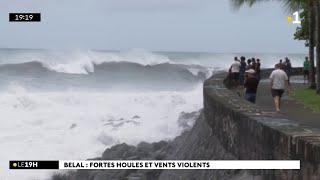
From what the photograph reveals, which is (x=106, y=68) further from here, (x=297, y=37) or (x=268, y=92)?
(x=268, y=92)

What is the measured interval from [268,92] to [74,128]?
14245mm

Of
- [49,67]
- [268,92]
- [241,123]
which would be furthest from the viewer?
[49,67]

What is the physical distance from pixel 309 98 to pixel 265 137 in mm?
Answer: 10052

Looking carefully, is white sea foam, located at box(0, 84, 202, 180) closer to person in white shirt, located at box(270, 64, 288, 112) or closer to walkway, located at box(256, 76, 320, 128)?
walkway, located at box(256, 76, 320, 128)

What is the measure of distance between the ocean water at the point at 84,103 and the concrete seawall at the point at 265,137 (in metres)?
10.2

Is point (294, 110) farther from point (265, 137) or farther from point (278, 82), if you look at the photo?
point (265, 137)

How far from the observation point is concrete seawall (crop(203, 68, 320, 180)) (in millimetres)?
5609

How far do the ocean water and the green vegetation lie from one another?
293 inches

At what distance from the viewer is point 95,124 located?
31.4 metres

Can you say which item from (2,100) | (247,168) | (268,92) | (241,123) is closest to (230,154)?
(241,123)

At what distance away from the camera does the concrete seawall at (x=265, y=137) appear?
18.4 ft
